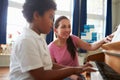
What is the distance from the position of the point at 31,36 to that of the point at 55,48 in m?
0.77

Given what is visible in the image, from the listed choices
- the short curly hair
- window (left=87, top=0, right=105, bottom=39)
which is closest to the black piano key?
the short curly hair

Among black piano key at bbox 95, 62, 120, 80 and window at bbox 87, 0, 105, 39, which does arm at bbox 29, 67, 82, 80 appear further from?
window at bbox 87, 0, 105, 39

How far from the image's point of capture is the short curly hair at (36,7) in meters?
0.93

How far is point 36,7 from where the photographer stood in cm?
93

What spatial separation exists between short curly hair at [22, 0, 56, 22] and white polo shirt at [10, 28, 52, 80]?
8cm

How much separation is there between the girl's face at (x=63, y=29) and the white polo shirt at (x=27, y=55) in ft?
2.30

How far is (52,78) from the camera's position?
847mm

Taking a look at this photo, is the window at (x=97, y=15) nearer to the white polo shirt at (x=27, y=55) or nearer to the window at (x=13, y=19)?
the window at (x=13, y=19)

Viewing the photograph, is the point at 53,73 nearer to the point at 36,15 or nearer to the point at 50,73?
the point at 50,73

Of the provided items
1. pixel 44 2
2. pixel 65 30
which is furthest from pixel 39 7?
pixel 65 30

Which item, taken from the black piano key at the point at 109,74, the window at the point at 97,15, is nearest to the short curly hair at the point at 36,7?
the black piano key at the point at 109,74

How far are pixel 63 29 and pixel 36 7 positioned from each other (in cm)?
71

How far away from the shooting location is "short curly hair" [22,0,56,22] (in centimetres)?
93

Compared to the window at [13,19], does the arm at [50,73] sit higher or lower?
lower
